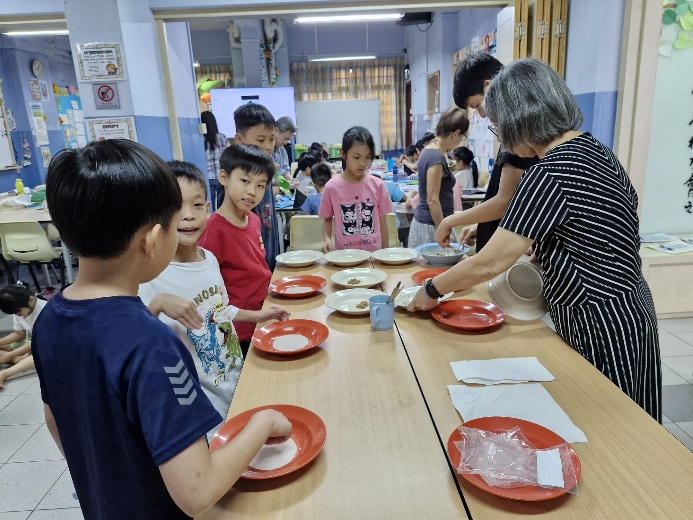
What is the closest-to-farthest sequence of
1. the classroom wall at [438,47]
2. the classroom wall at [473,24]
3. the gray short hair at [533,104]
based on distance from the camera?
the gray short hair at [533,104], the classroom wall at [473,24], the classroom wall at [438,47]

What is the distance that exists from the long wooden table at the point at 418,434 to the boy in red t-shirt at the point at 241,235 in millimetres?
529

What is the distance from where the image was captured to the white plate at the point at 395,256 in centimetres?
233

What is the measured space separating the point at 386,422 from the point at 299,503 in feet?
0.95

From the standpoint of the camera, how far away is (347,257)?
2393 millimetres

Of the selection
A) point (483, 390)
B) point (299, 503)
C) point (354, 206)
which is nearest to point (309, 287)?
point (354, 206)

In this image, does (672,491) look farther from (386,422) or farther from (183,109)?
(183,109)

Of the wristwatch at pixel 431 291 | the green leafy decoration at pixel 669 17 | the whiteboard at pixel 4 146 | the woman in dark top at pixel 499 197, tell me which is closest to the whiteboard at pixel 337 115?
the whiteboard at pixel 4 146

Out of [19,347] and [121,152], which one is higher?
[121,152]

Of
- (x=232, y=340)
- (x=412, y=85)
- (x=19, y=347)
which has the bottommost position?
(x=19, y=347)

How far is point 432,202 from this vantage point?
10.2ft

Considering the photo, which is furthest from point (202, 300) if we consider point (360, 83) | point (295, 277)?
point (360, 83)

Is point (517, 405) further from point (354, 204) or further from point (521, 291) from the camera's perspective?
point (354, 204)

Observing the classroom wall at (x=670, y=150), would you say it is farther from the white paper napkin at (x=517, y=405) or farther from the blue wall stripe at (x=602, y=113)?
the white paper napkin at (x=517, y=405)

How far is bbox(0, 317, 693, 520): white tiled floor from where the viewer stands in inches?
74.8
